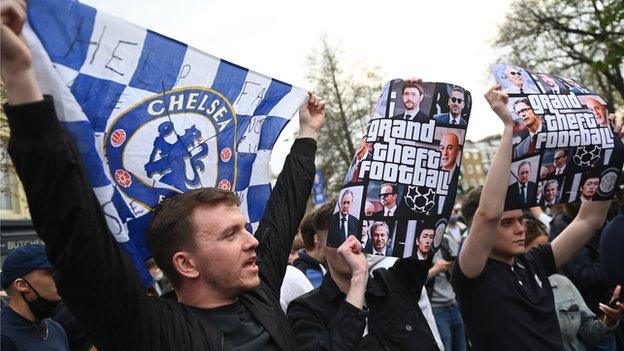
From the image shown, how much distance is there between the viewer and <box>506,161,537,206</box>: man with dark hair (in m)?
2.90

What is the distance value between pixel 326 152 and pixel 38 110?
27.5 metres

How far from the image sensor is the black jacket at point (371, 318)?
2.24 metres

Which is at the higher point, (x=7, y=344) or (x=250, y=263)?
(x=250, y=263)

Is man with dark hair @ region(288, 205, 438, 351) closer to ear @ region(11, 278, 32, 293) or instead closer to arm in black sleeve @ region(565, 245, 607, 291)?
ear @ region(11, 278, 32, 293)

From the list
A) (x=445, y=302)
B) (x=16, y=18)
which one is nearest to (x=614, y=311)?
(x=445, y=302)

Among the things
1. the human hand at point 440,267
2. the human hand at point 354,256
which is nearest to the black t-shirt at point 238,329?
the human hand at point 354,256

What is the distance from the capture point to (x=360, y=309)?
7.43 ft

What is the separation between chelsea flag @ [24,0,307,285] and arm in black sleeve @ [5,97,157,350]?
295 mm

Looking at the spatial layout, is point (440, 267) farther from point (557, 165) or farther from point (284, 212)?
point (284, 212)

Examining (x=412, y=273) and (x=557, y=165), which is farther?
(x=557, y=165)

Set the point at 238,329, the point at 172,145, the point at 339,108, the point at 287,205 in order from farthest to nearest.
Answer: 1. the point at 339,108
2. the point at 287,205
3. the point at 172,145
4. the point at 238,329

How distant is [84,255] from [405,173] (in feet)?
5.23

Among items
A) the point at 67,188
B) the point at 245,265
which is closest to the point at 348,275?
the point at 245,265

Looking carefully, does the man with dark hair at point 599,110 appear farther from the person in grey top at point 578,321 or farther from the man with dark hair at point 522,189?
Answer: the person in grey top at point 578,321
